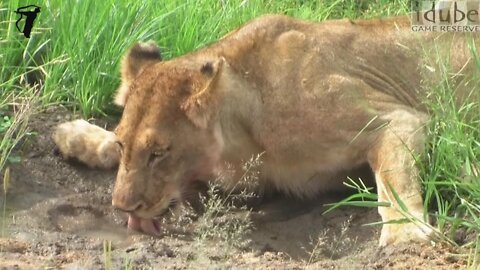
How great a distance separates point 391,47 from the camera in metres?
4.52

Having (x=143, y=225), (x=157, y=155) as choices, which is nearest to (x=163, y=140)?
(x=157, y=155)

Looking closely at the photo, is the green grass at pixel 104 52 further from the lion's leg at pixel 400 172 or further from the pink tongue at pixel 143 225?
the pink tongue at pixel 143 225

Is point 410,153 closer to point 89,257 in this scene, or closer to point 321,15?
point 89,257

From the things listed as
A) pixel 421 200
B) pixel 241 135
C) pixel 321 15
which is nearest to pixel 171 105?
pixel 241 135

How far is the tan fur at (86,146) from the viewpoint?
15.2 feet

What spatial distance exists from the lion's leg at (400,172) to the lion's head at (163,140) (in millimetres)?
619

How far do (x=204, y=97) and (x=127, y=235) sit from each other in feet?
1.94

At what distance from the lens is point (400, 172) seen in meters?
3.98

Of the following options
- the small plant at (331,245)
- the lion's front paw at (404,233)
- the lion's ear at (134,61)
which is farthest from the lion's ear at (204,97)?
the lion's front paw at (404,233)

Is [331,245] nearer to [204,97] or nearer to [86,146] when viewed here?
[204,97]

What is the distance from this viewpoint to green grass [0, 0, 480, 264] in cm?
398

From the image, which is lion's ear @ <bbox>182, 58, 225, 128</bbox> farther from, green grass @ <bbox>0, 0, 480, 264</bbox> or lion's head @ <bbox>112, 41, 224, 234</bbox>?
green grass @ <bbox>0, 0, 480, 264</bbox>

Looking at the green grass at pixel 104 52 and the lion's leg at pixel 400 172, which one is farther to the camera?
the green grass at pixel 104 52

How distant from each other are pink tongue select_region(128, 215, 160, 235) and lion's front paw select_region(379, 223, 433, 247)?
0.86 meters
